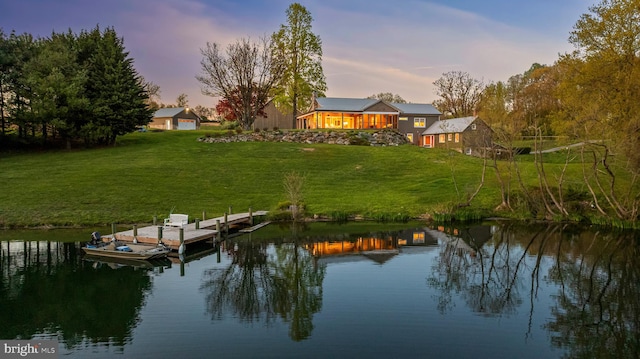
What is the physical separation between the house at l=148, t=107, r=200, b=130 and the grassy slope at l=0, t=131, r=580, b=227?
32569 millimetres

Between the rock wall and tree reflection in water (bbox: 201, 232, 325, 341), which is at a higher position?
the rock wall

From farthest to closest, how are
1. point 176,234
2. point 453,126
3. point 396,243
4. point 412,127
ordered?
point 412,127, point 453,126, point 396,243, point 176,234

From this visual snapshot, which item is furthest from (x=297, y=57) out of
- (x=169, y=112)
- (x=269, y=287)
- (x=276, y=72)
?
(x=269, y=287)

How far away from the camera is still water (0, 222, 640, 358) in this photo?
35.4 feet

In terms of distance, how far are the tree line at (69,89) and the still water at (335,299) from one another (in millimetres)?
24323

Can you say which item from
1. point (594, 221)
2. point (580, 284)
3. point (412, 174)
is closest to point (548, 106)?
point (412, 174)

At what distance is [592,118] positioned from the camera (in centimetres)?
2261

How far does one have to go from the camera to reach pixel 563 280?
16.1 m

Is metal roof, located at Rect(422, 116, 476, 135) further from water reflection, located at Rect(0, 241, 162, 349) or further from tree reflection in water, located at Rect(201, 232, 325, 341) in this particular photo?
water reflection, located at Rect(0, 241, 162, 349)

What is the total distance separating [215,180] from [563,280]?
26727 millimetres

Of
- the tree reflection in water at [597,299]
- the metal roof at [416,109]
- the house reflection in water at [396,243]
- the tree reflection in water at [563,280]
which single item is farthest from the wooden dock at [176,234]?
the metal roof at [416,109]

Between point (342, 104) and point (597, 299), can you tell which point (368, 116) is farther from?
point (597, 299)

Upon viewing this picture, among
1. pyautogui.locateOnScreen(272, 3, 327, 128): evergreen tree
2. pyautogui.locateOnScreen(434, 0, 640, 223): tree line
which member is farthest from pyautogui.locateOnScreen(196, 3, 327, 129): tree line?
pyautogui.locateOnScreen(434, 0, 640, 223): tree line

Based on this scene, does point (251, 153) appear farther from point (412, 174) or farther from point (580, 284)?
point (580, 284)
